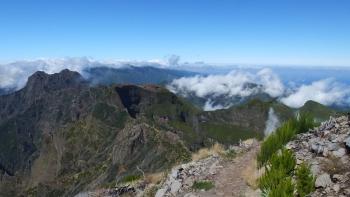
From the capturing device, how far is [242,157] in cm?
3144

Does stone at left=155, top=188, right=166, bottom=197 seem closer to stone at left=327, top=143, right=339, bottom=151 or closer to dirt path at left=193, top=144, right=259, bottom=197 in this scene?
dirt path at left=193, top=144, right=259, bottom=197

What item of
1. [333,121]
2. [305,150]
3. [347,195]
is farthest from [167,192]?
[347,195]

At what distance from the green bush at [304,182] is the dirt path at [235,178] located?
10.3 feet

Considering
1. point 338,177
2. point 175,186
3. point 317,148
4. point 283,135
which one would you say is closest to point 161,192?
point 175,186

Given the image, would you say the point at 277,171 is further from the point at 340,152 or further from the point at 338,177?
the point at 340,152

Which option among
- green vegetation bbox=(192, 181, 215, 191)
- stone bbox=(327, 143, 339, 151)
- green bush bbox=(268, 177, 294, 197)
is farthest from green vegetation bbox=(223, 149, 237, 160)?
green bush bbox=(268, 177, 294, 197)

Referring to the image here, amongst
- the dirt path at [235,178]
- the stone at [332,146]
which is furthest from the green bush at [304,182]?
the stone at [332,146]

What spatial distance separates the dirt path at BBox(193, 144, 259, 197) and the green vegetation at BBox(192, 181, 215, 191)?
1.09 feet

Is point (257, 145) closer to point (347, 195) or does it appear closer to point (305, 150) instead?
point (305, 150)

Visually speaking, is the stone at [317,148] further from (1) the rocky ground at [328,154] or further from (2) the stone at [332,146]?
(2) the stone at [332,146]

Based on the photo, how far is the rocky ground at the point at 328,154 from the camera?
18723mm

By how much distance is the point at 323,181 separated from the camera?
62.6ft

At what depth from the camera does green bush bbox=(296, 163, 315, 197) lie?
18.7 meters

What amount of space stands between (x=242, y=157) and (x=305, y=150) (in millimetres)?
7925
